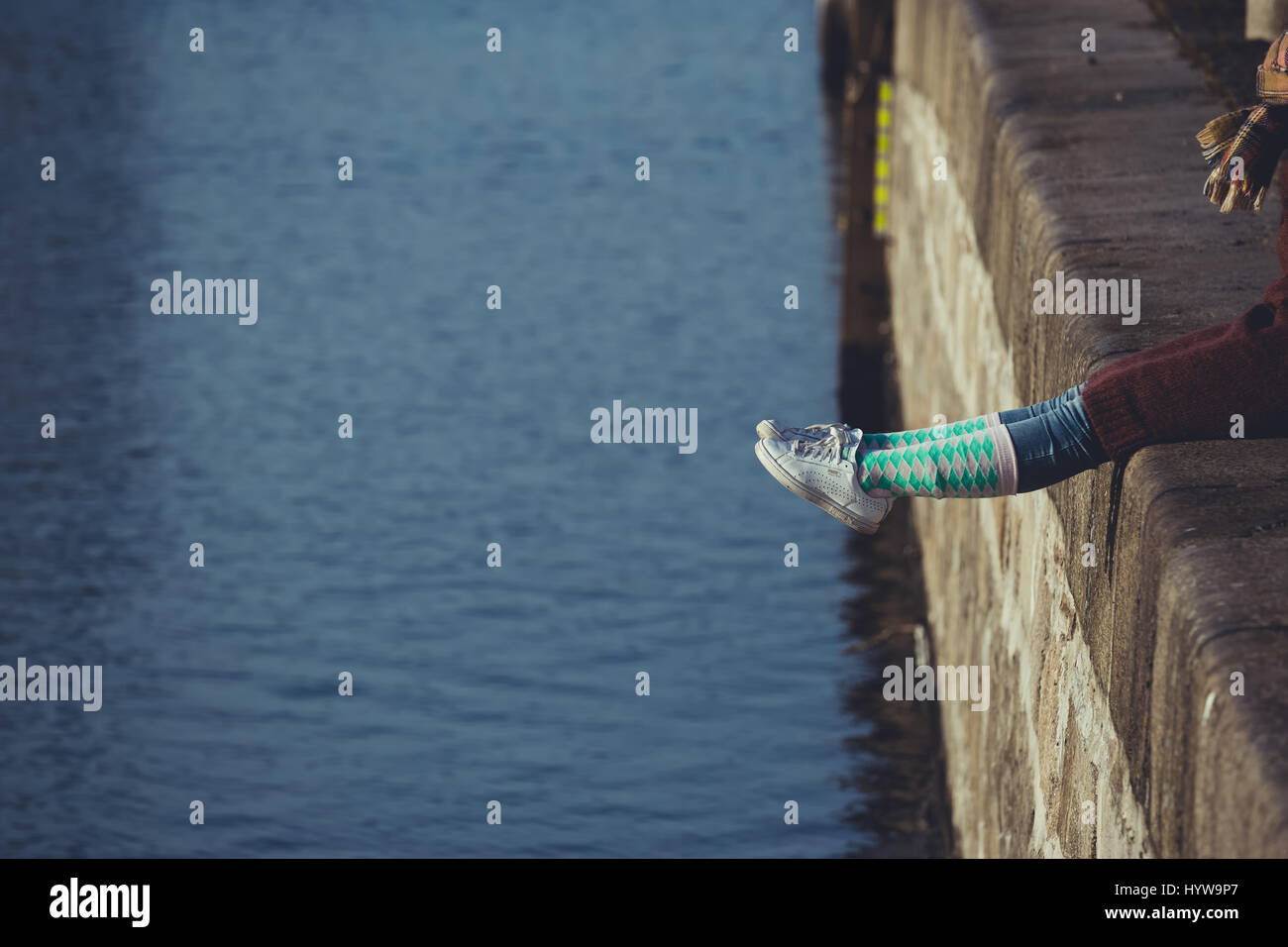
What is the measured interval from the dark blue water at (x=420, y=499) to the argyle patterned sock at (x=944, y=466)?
2.72 m

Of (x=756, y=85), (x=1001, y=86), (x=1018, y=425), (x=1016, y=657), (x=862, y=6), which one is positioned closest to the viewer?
(x=1018, y=425)

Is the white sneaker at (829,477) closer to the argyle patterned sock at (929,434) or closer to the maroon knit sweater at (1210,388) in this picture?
the argyle patterned sock at (929,434)

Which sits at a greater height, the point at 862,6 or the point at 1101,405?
the point at 862,6

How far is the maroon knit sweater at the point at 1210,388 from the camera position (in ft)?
9.41

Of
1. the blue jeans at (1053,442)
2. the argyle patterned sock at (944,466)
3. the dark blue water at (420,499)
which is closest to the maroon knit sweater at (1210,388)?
the blue jeans at (1053,442)

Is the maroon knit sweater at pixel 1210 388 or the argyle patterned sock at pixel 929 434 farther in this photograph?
the argyle patterned sock at pixel 929 434

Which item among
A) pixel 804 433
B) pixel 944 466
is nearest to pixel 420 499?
pixel 804 433

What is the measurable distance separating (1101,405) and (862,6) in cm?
811

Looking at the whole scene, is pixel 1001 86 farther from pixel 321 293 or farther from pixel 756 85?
pixel 756 85

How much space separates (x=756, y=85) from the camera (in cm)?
1952

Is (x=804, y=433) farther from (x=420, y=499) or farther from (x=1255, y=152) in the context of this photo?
(x=420, y=499)

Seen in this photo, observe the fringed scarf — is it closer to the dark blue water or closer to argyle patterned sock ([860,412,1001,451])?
argyle patterned sock ([860,412,1001,451])

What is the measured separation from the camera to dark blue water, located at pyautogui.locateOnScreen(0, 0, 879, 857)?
620cm
